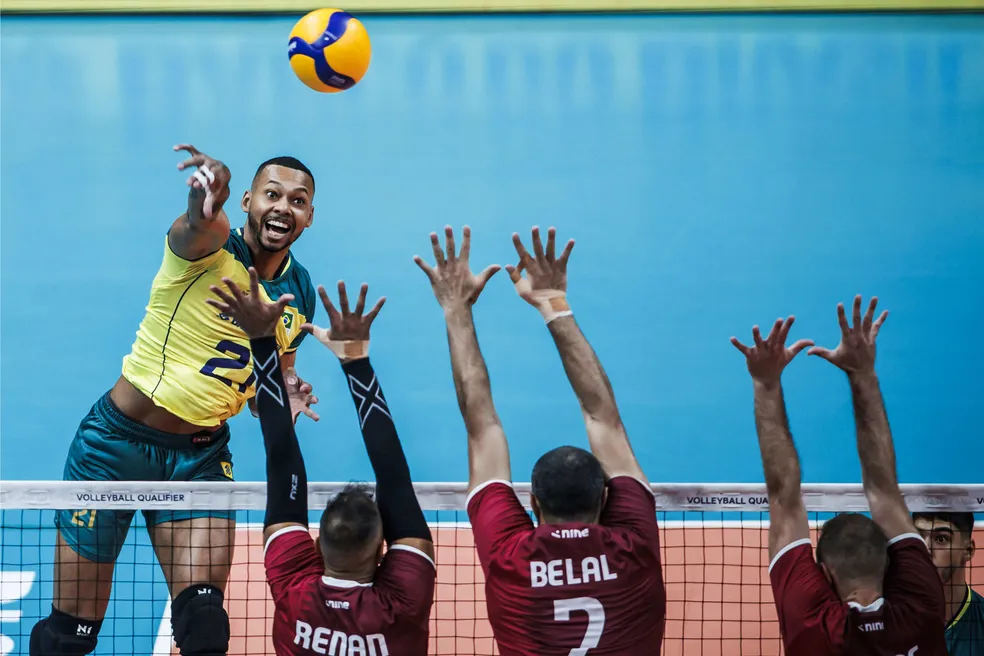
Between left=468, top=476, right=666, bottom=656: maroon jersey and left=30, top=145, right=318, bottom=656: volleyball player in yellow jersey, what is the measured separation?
6.14 feet

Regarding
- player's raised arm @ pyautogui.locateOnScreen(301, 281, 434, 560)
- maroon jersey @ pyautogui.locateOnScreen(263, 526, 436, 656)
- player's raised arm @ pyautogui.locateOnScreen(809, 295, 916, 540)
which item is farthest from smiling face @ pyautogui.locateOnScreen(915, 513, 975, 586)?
maroon jersey @ pyautogui.locateOnScreen(263, 526, 436, 656)

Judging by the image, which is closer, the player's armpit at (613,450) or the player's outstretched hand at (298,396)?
the player's armpit at (613,450)

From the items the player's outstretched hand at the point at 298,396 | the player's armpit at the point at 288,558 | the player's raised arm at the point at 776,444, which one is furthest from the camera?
the player's outstretched hand at the point at 298,396

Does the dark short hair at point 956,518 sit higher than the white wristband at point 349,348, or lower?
lower

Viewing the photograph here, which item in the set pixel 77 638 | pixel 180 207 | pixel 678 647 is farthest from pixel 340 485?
pixel 180 207

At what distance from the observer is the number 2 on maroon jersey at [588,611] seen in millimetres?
2869

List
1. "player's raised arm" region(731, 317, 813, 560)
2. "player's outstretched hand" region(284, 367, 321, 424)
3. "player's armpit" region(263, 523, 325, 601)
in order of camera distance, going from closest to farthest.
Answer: "player's armpit" region(263, 523, 325, 601), "player's raised arm" region(731, 317, 813, 560), "player's outstretched hand" region(284, 367, 321, 424)

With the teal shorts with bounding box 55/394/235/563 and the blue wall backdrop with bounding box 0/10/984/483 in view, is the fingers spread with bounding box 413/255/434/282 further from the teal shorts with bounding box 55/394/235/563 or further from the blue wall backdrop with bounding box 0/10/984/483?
the blue wall backdrop with bounding box 0/10/984/483

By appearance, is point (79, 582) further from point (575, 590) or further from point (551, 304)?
point (575, 590)

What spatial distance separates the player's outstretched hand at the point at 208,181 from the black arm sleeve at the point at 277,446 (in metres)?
1.08

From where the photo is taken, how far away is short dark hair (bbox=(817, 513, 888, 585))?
2959 millimetres

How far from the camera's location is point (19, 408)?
26.1 ft

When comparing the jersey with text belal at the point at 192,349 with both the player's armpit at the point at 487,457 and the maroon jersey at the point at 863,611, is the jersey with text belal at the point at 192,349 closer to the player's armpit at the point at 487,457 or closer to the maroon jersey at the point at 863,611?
the player's armpit at the point at 487,457

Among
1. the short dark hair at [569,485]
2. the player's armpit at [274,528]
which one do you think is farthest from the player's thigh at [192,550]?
the short dark hair at [569,485]
